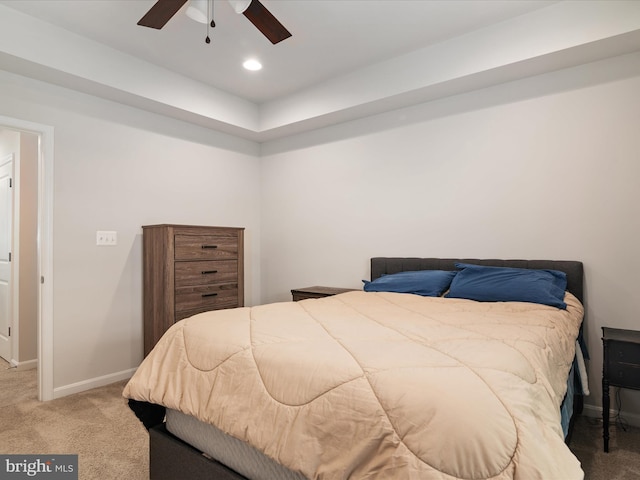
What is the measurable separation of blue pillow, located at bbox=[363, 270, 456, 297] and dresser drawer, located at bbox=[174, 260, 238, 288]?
131 cm

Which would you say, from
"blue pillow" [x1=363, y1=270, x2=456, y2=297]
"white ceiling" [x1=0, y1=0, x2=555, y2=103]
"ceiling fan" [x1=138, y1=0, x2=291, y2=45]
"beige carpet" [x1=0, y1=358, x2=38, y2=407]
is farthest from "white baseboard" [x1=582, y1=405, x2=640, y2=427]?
"beige carpet" [x1=0, y1=358, x2=38, y2=407]

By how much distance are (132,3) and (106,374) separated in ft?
9.19

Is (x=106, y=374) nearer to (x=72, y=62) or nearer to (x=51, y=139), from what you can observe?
(x=51, y=139)

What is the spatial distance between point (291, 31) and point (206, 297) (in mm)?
2259

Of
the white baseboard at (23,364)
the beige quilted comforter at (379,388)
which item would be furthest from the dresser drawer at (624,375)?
the white baseboard at (23,364)

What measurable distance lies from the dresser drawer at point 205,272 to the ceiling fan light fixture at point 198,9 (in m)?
1.81

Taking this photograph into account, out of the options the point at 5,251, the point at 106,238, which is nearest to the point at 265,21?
the point at 106,238

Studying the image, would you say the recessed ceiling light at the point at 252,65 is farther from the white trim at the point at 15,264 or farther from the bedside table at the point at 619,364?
the bedside table at the point at 619,364

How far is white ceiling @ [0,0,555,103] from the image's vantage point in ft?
7.91

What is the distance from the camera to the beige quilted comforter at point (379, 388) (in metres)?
0.86

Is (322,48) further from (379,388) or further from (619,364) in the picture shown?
(619,364)

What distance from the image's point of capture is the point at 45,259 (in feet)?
9.13

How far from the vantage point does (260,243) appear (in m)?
4.54

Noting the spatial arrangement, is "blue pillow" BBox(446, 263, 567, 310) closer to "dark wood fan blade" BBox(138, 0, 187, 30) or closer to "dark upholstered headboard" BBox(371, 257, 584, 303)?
"dark upholstered headboard" BBox(371, 257, 584, 303)
